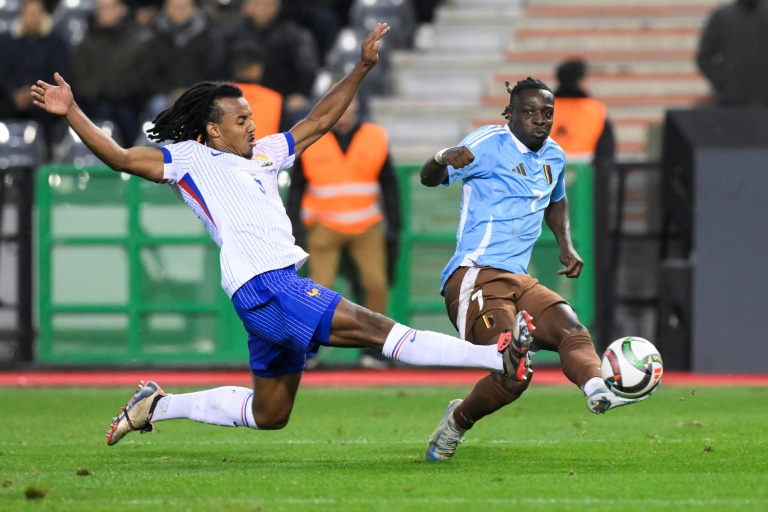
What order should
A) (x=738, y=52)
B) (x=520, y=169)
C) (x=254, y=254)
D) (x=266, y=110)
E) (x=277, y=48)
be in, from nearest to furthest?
1. (x=254, y=254)
2. (x=520, y=169)
3. (x=266, y=110)
4. (x=738, y=52)
5. (x=277, y=48)

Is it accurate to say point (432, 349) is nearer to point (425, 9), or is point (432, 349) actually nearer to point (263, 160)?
point (263, 160)

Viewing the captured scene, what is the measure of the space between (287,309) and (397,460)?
1153 millimetres

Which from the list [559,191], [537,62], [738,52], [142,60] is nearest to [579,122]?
[738,52]

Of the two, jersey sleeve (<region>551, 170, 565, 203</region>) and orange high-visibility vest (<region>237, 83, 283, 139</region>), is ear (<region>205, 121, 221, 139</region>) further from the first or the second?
orange high-visibility vest (<region>237, 83, 283, 139</region>)

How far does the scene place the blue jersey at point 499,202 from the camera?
7461 mm

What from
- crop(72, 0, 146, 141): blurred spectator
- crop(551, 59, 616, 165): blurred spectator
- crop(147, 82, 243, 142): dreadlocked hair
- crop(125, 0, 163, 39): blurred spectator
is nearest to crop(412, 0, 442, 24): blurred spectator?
crop(125, 0, 163, 39): blurred spectator

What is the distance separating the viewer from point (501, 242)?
7.46 m

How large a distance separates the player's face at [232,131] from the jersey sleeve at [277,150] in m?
0.08

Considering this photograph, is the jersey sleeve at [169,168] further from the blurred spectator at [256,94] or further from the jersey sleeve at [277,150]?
the blurred spectator at [256,94]

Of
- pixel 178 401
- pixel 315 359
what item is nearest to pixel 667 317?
pixel 315 359

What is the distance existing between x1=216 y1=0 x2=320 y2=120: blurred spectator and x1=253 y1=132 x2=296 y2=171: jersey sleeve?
23.9 feet

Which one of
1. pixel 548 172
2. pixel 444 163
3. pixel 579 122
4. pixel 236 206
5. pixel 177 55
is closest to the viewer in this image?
pixel 236 206

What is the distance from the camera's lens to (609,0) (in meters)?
17.8

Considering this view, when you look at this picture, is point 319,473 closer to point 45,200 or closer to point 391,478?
point 391,478
